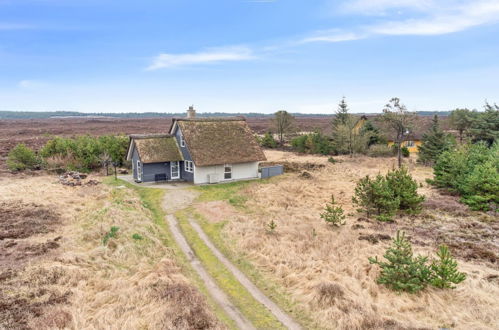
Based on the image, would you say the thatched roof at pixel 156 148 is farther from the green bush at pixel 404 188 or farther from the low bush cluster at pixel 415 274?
the low bush cluster at pixel 415 274

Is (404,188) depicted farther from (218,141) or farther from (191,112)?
(191,112)

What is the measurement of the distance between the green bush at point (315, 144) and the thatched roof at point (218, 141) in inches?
1058

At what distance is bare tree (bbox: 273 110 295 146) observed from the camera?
7081 cm

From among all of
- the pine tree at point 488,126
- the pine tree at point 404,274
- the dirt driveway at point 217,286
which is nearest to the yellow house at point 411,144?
the pine tree at point 488,126

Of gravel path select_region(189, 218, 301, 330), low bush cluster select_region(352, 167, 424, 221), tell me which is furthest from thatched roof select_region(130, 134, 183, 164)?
low bush cluster select_region(352, 167, 424, 221)

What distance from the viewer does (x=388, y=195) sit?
79.1ft

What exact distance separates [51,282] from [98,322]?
3.93 metres

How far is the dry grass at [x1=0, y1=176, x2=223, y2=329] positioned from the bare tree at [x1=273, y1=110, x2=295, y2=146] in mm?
52647

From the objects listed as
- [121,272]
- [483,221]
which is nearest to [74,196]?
[121,272]

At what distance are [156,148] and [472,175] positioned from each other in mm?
29338

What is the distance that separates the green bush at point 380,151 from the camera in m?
56.7

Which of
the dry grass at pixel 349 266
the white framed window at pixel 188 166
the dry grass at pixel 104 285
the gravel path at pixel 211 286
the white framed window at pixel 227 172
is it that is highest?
the white framed window at pixel 188 166

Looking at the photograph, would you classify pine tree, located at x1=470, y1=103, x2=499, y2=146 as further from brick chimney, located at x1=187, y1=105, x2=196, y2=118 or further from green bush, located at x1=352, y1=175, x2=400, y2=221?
brick chimney, located at x1=187, y1=105, x2=196, y2=118

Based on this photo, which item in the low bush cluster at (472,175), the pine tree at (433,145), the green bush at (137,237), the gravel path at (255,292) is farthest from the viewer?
the pine tree at (433,145)
